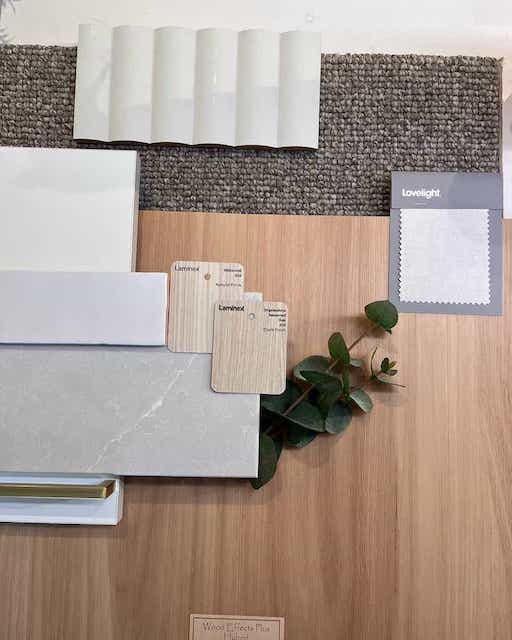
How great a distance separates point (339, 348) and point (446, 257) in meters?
0.20

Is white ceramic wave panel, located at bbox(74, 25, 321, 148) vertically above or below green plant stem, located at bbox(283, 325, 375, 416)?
above

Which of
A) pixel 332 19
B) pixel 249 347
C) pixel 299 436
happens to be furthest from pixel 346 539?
pixel 332 19

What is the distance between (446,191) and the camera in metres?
0.86

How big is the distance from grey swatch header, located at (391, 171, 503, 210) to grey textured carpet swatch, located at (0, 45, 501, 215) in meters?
0.05

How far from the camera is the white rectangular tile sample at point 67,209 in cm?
82

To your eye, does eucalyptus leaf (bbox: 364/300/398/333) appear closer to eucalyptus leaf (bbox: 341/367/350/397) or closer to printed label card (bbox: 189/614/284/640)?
eucalyptus leaf (bbox: 341/367/350/397)

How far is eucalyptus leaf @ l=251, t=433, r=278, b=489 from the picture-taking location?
0.80 meters

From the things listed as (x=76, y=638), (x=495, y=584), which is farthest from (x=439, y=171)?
(x=76, y=638)

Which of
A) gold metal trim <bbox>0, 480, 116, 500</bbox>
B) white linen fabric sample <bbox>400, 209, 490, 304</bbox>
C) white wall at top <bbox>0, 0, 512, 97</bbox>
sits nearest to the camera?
gold metal trim <bbox>0, 480, 116, 500</bbox>

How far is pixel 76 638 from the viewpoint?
812mm

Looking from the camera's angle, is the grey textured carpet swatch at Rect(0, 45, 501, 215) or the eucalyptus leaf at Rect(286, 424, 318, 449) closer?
the eucalyptus leaf at Rect(286, 424, 318, 449)

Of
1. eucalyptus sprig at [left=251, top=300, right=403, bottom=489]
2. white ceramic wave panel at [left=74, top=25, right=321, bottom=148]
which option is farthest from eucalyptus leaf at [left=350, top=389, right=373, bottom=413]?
white ceramic wave panel at [left=74, top=25, right=321, bottom=148]

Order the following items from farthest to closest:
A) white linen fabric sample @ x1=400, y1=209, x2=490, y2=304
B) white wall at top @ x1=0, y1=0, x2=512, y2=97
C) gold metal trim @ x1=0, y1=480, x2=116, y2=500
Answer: white wall at top @ x1=0, y1=0, x2=512, y2=97, white linen fabric sample @ x1=400, y1=209, x2=490, y2=304, gold metal trim @ x1=0, y1=480, x2=116, y2=500

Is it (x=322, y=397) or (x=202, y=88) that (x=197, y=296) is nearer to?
(x=322, y=397)
